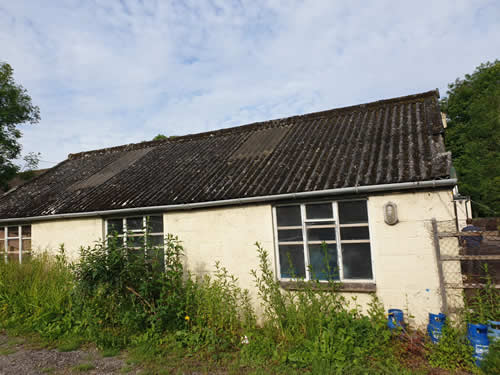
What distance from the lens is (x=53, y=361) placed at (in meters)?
5.11

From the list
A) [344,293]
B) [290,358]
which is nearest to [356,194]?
[344,293]

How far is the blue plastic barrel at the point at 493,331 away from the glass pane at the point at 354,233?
2.21 m

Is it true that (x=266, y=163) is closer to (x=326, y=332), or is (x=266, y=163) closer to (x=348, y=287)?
(x=348, y=287)

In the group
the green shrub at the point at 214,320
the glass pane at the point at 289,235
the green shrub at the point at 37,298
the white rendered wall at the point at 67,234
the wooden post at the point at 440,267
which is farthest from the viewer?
the white rendered wall at the point at 67,234

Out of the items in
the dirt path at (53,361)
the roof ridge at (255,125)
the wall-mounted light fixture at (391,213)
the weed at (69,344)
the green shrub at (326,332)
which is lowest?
the dirt path at (53,361)

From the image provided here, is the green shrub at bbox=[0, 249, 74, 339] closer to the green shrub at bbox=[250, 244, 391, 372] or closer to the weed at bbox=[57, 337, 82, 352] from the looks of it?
the weed at bbox=[57, 337, 82, 352]

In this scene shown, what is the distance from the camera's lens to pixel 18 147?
62.7 ft

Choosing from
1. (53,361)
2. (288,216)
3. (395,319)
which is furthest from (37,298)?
(395,319)

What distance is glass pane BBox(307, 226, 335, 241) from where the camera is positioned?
6.19 m

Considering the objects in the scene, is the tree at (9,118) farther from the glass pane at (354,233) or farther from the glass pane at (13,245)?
the glass pane at (354,233)

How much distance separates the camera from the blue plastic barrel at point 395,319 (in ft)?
16.4

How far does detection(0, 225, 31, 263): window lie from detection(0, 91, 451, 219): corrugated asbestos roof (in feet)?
1.99

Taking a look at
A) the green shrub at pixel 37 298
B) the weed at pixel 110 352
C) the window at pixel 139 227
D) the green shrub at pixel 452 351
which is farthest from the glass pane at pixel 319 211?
the green shrub at pixel 37 298

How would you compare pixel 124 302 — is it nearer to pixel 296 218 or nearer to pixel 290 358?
pixel 290 358
